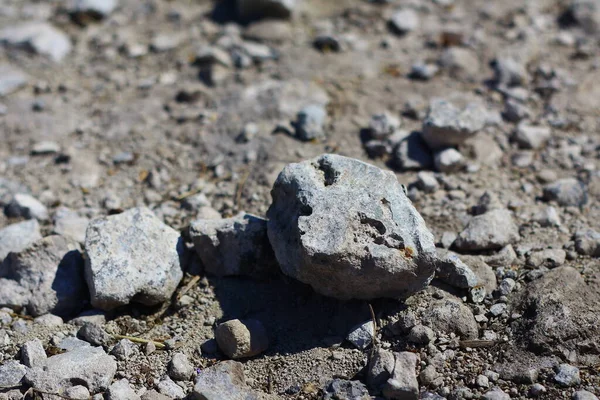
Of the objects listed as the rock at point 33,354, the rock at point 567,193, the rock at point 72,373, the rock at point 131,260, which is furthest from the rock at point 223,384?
the rock at point 567,193

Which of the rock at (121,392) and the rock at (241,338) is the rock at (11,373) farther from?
the rock at (241,338)

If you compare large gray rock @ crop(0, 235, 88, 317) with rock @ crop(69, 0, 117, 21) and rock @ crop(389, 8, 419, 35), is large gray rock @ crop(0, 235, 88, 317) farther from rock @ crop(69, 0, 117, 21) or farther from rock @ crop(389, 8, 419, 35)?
rock @ crop(389, 8, 419, 35)

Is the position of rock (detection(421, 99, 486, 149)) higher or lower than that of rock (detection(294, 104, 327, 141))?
higher

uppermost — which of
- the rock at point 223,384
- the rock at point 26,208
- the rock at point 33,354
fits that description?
the rock at point 223,384

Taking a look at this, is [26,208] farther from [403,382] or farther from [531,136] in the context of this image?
[531,136]

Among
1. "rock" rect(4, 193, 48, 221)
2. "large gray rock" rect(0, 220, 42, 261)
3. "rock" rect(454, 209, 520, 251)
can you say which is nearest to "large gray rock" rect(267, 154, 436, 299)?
"rock" rect(454, 209, 520, 251)

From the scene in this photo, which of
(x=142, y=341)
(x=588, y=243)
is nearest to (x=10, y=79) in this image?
(x=142, y=341)
